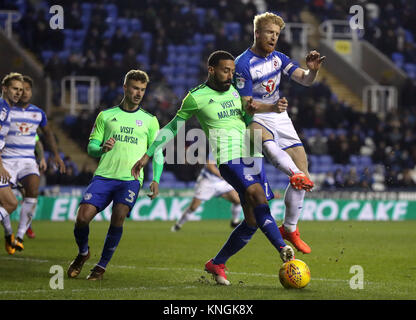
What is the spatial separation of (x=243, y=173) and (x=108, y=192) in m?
1.63

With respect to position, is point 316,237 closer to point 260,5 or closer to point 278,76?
point 278,76

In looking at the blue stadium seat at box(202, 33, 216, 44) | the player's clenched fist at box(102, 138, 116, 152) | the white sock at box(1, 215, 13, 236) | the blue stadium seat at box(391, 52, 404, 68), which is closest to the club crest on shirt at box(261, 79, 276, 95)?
the player's clenched fist at box(102, 138, 116, 152)

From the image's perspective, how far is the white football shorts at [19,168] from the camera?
11.7 metres

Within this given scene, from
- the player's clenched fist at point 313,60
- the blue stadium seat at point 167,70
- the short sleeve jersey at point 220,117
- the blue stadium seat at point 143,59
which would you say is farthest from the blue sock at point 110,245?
the blue stadium seat at point 167,70

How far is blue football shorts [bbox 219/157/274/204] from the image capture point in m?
7.54

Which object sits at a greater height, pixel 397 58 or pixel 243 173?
pixel 397 58

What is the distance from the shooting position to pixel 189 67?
80.8ft

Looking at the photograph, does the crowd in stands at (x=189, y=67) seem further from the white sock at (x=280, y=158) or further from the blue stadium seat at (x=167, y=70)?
the white sock at (x=280, y=158)

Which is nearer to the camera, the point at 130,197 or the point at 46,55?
the point at 130,197

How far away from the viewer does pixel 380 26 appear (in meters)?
29.1

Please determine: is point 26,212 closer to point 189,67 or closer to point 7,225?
point 7,225

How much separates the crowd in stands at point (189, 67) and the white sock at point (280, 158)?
12688 mm

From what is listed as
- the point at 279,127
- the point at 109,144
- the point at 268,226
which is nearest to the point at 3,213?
the point at 109,144

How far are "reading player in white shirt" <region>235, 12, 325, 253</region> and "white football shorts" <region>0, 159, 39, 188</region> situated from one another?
14.6 ft
